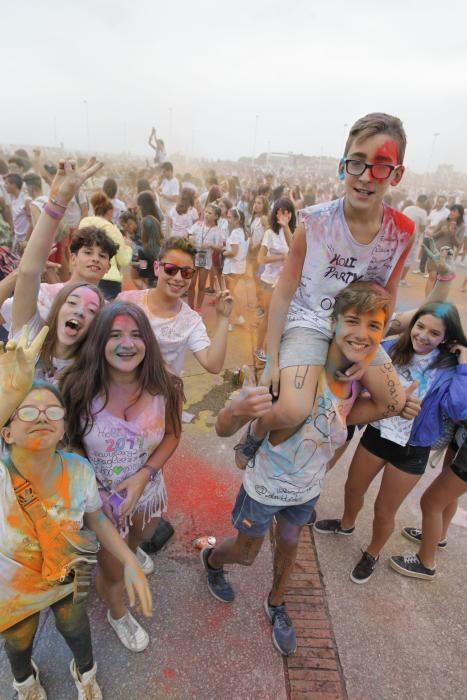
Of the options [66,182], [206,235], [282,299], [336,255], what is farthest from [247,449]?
[206,235]

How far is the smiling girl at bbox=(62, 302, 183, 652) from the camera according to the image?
5.75ft

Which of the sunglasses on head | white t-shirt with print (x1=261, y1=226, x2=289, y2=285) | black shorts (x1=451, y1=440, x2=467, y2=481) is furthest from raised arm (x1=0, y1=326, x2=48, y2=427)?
white t-shirt with print (x1=261, y1=226, x2=289, y2=285)

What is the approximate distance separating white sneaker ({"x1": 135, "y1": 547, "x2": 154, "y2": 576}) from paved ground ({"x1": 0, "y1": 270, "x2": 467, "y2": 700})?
0.06 meters

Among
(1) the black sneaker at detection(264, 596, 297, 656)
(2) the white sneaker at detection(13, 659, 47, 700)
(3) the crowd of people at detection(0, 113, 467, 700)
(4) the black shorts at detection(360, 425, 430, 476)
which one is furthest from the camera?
(4) the black shorts at detection(360, 425, 430, 476)

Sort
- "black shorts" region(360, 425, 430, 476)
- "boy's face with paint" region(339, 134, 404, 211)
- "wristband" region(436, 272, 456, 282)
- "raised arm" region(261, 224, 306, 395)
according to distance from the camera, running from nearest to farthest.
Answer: "boy's face with paint" region(339, 134, 404, 211), "raised arm" region(261, 224, 306, 395), "black shorts" region(360, 425, 430, 476), "wristband" region(436, 272, 456, 282)

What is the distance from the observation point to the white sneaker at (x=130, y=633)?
6.64 ft

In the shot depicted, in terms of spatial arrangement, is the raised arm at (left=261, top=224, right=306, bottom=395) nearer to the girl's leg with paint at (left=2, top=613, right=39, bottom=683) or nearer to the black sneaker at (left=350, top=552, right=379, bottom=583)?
the girl's leg with paint at (left=2, top=613, right=39, bottom=683)

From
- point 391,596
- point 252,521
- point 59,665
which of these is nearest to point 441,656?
point 391,596

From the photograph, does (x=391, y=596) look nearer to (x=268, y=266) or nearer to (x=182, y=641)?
(x=182, y=641)

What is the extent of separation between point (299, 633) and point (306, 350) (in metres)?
1.62

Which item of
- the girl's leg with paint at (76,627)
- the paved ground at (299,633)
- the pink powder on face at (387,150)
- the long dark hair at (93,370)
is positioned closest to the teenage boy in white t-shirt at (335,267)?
the pink powder on face at (387,150)

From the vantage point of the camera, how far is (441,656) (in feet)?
7.11

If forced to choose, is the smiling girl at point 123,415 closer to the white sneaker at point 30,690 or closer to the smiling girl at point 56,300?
the smiling girl at point 56,300

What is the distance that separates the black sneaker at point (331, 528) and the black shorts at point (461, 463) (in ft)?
2.94
